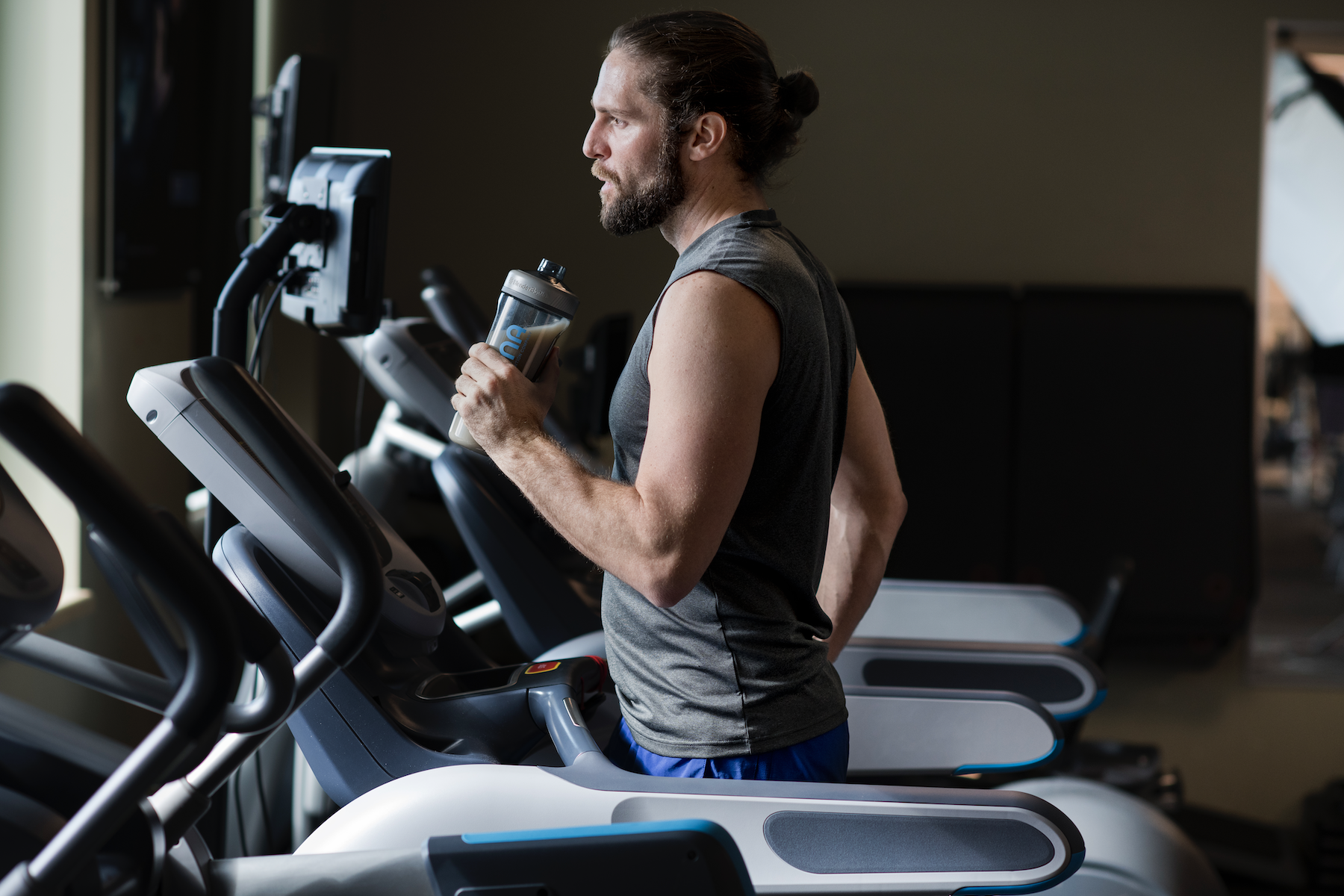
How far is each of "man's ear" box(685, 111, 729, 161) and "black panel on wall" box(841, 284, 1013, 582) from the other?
7.49ft

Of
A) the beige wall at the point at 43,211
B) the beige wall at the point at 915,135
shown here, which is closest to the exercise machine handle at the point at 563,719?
the beige wall at the point at 43,211

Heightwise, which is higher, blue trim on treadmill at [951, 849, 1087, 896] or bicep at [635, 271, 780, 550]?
bicep at [635, 271, 780, 550]

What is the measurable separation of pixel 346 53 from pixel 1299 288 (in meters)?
3.03

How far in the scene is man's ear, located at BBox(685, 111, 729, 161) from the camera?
4.04ft

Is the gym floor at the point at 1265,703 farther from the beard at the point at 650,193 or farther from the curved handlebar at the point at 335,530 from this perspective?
the curved handlebar at the point at 335,530

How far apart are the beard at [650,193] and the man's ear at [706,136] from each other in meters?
0.01

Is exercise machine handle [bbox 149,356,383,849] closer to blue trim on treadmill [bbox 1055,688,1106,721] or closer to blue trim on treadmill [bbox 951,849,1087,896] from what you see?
blue trim on treadmill [bbox 951,849,1087,896]

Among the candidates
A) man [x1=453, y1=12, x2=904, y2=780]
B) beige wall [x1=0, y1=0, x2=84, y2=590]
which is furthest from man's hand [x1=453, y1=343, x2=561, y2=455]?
beige wall [x1=0, y1=0, x2=84, y2=590]

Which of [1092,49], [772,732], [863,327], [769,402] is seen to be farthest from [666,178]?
[1092,49]

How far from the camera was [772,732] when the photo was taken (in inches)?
49.0

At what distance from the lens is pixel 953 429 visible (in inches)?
136

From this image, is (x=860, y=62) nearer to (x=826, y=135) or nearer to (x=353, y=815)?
(x=826, y=135)

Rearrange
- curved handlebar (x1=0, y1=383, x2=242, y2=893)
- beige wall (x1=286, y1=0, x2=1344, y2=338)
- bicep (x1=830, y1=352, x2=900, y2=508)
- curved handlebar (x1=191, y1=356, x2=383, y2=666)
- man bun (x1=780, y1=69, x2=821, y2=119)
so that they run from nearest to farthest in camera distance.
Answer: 1. curved handlebar (x1=0, y1=383, x2=242, y2=893)
2. curved handlebar (x1=191, y1=356, x2=383, y2=666)
3. man bun (x1=780, y1=69, x2=821, y2=119)
4. bicep (x1=830, y1=352, x2=900, y2=508)
5. beige wall (x1=286, y1=0, x2=1344, y2=338)

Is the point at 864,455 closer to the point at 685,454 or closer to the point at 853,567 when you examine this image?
the point at 853,567
